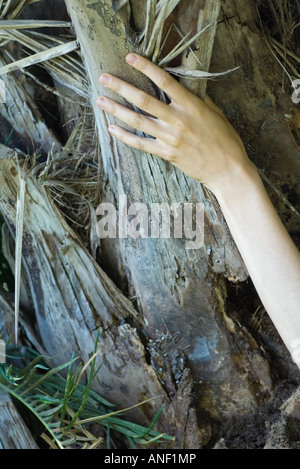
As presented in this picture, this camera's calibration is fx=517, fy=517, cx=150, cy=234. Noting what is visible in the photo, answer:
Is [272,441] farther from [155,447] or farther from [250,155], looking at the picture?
[250,155]

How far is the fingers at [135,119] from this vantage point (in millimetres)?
889

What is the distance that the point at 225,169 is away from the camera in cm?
95

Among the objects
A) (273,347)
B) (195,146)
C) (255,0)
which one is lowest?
(273,347)

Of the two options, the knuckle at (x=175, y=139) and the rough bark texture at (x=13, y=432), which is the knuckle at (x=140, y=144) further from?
the rough bark texture at (x=13, y=432)

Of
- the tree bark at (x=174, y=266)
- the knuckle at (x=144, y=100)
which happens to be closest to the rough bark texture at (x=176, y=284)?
the tree bark at (x=174, y=266)

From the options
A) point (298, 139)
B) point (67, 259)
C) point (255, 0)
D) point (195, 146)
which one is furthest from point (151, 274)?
point (255, 0)

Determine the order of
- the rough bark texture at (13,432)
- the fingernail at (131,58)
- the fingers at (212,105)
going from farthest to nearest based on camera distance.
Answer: the rough bark texture at (13,432) < the fingers at (212,105) < the fingernail at (131,58)

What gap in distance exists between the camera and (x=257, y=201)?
0.97 metres

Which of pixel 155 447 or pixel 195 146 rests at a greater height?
pixel 195 146

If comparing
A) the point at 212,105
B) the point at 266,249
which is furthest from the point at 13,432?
the point at 212,105

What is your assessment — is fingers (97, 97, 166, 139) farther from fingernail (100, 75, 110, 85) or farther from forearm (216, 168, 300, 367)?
forearm (216, 168, 300, 367)

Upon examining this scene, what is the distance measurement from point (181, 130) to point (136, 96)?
0.10 m

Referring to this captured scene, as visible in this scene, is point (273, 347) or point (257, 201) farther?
point (273, 347)

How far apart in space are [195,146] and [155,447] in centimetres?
71
